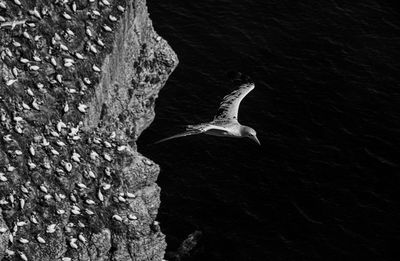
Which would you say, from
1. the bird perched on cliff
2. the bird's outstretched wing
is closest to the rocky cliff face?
the bird perched on cliff

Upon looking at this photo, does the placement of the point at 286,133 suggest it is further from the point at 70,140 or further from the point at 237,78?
the point at 70,140

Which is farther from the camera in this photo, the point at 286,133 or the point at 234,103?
the point at 286,133

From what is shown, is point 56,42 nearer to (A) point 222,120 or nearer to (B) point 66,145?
(B) point 66,145

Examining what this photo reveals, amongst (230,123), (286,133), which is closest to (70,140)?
(230,123)

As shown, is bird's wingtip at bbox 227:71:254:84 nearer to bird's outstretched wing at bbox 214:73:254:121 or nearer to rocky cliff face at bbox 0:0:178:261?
bird's outstretched wing at bbox 214:73:254:121

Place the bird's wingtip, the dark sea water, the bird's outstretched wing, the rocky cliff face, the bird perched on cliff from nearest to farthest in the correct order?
the rocky cliff face
the bird perched on cliff
the bird's outstretched wing
the bird's wingtip
the dark sea water

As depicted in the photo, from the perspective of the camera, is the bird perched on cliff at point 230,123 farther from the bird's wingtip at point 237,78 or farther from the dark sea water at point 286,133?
the dark sea water at point 286,133


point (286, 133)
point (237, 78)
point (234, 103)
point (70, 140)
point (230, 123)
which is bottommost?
point (286, 133)
